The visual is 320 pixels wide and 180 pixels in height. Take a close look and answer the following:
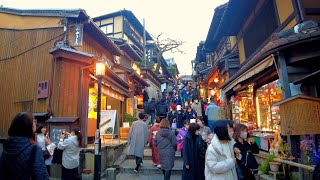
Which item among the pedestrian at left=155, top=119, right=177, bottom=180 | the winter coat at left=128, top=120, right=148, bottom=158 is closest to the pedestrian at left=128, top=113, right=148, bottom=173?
the winter coat at left=128, top=120, right=148, bottom=158

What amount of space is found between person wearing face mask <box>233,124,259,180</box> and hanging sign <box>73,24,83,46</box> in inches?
363

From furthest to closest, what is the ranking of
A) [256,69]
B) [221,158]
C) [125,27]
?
[125,27]
[256,69]
[221,158]

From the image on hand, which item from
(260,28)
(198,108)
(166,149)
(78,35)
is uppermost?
(78,35)

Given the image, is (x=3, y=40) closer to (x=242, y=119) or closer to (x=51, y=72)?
(x=51, y=72)

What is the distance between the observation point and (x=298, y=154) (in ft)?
21.8

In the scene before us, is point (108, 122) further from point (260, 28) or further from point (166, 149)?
point (260, 28)

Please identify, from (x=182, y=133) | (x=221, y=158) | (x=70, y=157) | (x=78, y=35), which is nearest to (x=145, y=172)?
(x=182, y=133)

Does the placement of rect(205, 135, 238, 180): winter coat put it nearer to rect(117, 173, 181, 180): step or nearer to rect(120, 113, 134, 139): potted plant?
rect(117, 173, 181, 180): step

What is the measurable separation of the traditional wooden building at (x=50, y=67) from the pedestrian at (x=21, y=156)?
755cm

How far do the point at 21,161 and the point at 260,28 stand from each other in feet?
36.1

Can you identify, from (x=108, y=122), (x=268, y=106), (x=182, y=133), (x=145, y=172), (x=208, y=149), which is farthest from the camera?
(x=108, y=122)

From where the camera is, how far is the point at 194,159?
22.3 feet

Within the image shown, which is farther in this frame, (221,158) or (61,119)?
(61,119)

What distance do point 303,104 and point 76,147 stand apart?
645 cm
